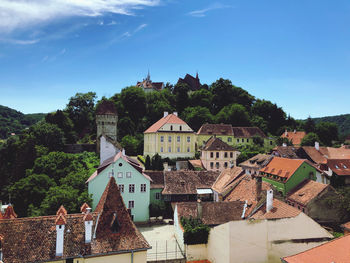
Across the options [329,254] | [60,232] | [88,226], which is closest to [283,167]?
[329,254]

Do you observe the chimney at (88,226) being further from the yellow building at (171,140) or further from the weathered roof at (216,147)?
the yellow building at (171,140)

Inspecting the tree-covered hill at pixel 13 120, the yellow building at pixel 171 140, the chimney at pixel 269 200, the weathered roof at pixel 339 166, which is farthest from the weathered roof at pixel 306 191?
the tree-covered hill at pixel 13 120

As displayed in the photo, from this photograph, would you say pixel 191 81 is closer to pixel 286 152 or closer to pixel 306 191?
pixel 286 152

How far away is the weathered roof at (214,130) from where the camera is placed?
2234 inches

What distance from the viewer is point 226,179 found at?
32469mm

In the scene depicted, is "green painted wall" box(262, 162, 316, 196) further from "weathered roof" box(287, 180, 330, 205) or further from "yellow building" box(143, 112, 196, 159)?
"yellow building" box(143, 112, 196, 159)

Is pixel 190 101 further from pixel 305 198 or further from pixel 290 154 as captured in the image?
pixel 305 198

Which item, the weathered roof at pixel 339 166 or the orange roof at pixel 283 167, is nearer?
the orange roof at pixel 283 167

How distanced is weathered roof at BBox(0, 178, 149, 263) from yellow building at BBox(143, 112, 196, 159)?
32.4 meters

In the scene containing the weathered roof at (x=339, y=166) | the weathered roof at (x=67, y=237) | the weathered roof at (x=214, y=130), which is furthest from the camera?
the weathered roof at (x=214, y=130)

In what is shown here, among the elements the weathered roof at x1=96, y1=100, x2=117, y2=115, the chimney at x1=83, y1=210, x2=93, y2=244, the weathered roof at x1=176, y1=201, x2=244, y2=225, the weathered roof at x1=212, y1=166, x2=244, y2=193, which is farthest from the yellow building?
the chimney at x1=83, y1=210, x2=93, y2=244

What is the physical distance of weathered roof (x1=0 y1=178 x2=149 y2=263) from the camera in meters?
13.6

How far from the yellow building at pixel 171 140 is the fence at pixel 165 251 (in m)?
26.2

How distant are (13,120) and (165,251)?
143 m
